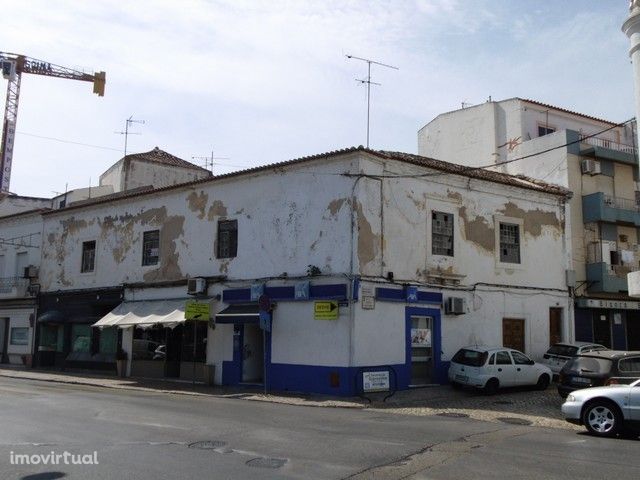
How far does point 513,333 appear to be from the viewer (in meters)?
22.4

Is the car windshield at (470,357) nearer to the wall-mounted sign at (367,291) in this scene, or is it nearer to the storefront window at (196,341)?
the wall-mounted sign at (367,291)

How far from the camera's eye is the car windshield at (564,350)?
21.0 m

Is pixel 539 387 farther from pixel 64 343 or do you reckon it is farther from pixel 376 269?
pixel 64 343

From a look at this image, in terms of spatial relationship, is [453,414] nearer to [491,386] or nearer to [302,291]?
[491,386]

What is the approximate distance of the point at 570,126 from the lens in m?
32.5

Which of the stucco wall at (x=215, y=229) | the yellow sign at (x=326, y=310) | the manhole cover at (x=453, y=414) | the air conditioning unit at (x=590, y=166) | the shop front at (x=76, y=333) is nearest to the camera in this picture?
the manhole cover at (x=453, y=414)

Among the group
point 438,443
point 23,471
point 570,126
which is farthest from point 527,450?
point 570,126

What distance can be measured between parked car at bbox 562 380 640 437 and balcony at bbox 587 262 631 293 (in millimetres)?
16146

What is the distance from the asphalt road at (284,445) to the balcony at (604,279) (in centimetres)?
1546

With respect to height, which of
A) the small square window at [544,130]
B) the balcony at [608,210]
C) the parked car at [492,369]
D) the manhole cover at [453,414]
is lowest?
the manhole cover at [453,414]

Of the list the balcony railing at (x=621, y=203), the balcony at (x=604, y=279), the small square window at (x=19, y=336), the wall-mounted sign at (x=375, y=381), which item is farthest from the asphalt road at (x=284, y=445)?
the balcony railing at (x=621, y=203)

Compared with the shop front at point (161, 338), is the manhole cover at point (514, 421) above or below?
below

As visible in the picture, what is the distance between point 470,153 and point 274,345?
17.8 meters

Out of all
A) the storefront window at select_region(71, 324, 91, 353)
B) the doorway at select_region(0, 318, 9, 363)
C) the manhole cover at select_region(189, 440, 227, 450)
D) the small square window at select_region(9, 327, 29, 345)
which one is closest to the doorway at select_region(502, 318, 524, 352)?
the manhole cover at select_region(189, 440, 227, 450)
